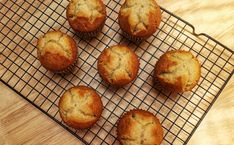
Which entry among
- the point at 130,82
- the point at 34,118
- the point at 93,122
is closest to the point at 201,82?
the point at 130,82

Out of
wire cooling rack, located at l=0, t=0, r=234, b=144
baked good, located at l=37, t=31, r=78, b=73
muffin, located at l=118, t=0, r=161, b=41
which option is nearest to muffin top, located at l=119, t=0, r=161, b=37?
muffin, located at l=118, t=0, r=161, b=41

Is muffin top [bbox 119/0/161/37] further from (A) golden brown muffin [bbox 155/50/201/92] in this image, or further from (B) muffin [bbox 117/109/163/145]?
(B) muffin [bbox 117/109/163/145]

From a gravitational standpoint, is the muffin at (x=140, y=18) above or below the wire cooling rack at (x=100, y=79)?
above

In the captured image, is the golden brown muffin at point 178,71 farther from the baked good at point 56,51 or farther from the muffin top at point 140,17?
the baked good at point 56,51

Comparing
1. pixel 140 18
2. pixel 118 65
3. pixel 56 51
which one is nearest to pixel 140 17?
pixel 140 18

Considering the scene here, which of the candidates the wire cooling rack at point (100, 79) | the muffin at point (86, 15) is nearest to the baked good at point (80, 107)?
the wire cooling rack at point (100, 79)
